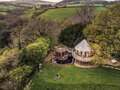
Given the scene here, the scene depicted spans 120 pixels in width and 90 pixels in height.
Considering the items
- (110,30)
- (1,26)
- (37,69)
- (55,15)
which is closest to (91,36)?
(110,30)

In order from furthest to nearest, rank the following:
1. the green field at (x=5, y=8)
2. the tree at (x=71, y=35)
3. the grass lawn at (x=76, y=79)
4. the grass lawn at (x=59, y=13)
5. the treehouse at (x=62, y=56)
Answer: the green field at (x=5, y=8) < the grass lawn at (x=59, y=13) < the tree at (x=71, y=35) < the treehouse at (x=62, y=56) < the grass lawn at (x=76, y=79)

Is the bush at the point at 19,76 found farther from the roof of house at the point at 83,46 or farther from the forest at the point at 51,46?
the roof of house at the point at 83,46

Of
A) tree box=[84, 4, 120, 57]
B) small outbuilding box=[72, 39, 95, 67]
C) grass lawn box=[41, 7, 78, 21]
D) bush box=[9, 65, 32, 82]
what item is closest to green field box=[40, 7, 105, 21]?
grass lawn box=[41, 7, 78, 21]

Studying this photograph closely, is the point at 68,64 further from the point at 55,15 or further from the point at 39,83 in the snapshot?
the point at 55,15

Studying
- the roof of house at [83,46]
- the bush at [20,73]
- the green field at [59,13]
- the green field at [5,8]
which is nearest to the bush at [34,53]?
the bush at [20,73]

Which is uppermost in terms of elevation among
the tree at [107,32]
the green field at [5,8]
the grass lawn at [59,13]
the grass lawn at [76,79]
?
the green field at [5,8]

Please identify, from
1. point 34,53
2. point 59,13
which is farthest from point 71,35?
point 59,13
